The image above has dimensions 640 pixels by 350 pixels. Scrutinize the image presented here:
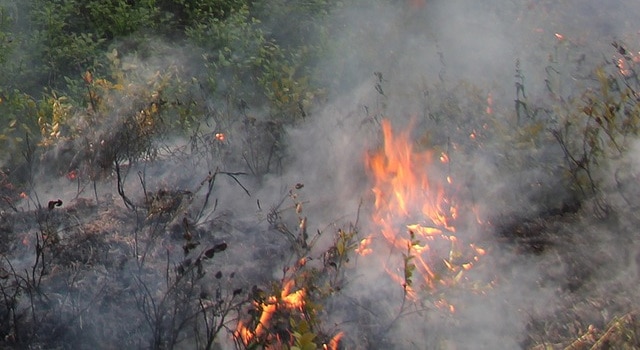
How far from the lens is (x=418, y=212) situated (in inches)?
136

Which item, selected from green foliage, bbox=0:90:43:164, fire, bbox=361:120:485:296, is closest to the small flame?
green foliage, bbox=0:90:43:164

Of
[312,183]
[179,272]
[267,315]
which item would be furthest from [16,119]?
[267,315]

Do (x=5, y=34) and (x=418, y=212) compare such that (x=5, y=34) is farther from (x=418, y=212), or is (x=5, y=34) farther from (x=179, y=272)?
(x=418, y=212)

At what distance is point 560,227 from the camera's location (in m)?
3.34

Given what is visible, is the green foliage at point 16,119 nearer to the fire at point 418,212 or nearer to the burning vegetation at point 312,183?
the burning vegetation at point 312,183

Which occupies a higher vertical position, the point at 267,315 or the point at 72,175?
the point at 267,315

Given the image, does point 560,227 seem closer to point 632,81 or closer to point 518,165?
point 518,165

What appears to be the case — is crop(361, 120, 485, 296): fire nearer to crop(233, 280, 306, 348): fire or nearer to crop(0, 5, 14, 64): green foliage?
crop(233, 280, 306, 348): fire

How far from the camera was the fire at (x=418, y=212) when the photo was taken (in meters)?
3.17

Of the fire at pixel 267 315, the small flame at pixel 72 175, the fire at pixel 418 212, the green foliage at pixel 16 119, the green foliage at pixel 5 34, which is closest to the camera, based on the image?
the fire at pixel 267 315

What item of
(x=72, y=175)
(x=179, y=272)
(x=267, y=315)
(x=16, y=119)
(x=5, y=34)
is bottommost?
(x=16, y=119)

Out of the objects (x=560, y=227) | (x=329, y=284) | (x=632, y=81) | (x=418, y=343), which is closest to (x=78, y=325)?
(x=329, y=284)

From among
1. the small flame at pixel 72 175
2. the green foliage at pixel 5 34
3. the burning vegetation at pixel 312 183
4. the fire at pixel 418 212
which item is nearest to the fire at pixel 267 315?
the burning vegetation at pixel 312 183

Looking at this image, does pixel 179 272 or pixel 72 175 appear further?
pixel 72 175
